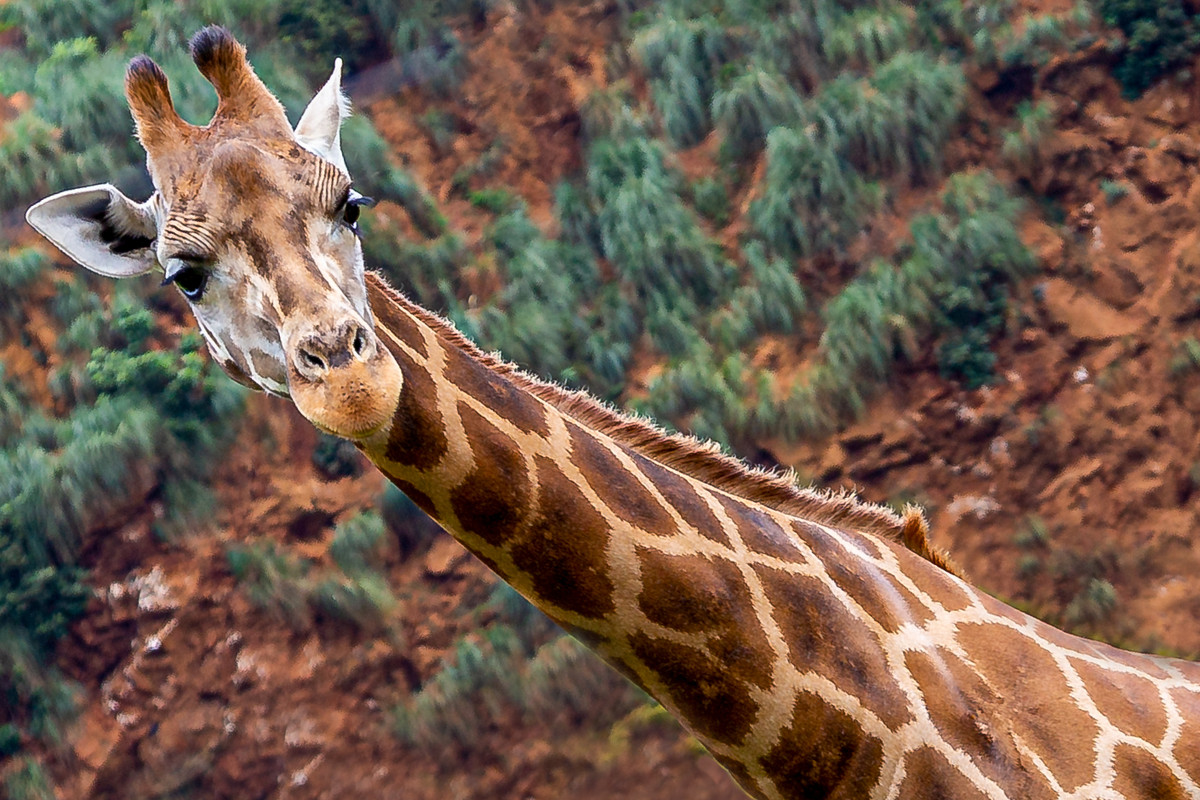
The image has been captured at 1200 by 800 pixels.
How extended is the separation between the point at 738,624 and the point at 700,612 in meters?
0.09

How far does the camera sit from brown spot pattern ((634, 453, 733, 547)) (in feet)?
7.60

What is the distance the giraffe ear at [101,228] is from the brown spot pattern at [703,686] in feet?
4.72

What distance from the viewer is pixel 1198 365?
18.5 ft

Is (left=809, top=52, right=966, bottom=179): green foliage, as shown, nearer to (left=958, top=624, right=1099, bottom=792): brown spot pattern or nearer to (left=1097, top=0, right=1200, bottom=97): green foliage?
(left=1097, top=0, right=1200, bottom=97): green foliage

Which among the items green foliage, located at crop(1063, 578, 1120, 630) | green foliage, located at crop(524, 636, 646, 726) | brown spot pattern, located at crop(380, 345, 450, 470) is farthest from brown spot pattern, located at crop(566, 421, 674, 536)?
green foliage, located at crop(1063, 578, 1120, 630)

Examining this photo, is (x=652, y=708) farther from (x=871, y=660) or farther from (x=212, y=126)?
(x=212, y=126)

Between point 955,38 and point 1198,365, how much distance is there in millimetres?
2377

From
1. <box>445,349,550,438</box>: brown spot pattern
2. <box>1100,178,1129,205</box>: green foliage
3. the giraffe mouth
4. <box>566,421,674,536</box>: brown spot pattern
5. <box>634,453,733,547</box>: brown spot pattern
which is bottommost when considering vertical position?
<box>1100,178,1129,205</box>: green foliage

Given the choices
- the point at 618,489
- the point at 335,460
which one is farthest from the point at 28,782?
the point at 618,489

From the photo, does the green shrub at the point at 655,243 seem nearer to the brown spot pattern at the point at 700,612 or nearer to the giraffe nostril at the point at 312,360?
the brown spot pattern at the point at 700,612

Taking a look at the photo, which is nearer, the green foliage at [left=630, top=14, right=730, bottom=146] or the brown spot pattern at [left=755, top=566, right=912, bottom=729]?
the brown spot pattern at [left=755, top=566, right=912, bottom=729]

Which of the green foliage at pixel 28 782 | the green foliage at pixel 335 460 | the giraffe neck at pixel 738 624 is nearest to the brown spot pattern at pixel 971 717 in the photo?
the giraffe neck at pixel 738 624

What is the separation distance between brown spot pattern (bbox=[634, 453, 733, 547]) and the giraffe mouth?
737mm

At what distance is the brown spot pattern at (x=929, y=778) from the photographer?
7.29 ft
